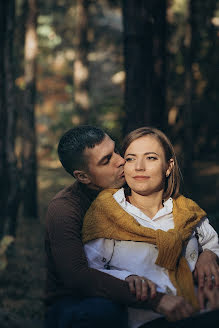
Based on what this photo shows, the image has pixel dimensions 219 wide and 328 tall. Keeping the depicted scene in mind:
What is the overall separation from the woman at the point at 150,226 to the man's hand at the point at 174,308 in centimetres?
10

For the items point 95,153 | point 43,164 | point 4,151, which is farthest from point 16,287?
point 43,164

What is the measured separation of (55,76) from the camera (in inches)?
861

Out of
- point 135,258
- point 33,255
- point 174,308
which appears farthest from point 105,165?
point 33,255

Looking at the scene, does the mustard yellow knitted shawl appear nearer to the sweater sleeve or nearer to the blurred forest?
the sweater sleeve

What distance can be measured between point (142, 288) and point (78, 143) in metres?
1.02

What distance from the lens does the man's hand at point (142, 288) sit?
2.54 meters

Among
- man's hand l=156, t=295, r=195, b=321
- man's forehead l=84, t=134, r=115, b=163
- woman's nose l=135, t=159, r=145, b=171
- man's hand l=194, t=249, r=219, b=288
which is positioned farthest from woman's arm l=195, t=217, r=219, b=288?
man's forehead l=84, t=134, r=115, b=163

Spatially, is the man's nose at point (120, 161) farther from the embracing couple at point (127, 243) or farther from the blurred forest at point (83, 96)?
the blurred forest at point (83, 96)

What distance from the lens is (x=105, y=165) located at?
3.09 m

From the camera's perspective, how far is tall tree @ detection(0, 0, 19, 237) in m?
7.15

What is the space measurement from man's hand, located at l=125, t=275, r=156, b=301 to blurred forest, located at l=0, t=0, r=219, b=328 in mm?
1332

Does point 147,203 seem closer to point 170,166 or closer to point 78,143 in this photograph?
point 170,166

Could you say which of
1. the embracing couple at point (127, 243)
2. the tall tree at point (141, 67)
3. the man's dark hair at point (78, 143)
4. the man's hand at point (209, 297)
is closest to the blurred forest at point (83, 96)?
the tall tree at point (141, 67)

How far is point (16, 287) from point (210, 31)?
979 cm
